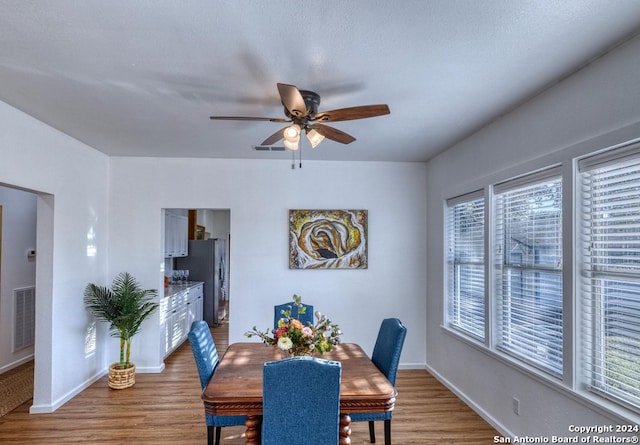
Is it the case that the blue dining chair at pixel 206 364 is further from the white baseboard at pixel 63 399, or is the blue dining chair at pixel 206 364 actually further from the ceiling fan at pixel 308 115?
the white baseboard at pixel 63 399

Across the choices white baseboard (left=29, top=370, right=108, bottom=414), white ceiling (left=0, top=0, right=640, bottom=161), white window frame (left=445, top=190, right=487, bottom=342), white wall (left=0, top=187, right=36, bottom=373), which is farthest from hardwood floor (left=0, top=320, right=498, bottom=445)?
white ceiling (left=0, top=0, right=640, bottom=161)

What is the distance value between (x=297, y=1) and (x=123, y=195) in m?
3.84

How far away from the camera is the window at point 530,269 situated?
2641mm

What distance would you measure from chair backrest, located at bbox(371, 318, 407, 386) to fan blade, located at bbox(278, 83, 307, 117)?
1669 millimetres

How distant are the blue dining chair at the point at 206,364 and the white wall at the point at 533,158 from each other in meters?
2.03

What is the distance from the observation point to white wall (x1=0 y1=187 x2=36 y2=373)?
461cm

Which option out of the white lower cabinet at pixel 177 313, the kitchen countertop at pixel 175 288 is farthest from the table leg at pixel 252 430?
the kitchen countertop at pixel 175 288

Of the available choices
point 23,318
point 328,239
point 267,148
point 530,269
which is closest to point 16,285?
point 23,318

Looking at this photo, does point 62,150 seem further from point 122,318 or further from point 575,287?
point 575,287

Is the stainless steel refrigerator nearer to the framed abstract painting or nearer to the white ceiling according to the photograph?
the framed abstract painting

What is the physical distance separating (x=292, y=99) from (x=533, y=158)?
180 centimetres

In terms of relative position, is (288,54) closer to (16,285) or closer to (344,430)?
(344,430)

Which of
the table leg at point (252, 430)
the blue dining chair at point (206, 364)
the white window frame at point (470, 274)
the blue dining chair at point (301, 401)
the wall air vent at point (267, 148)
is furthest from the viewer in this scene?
the wall air vent at point (267, 148)

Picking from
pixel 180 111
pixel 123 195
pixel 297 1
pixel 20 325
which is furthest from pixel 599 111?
pixel 20 325
